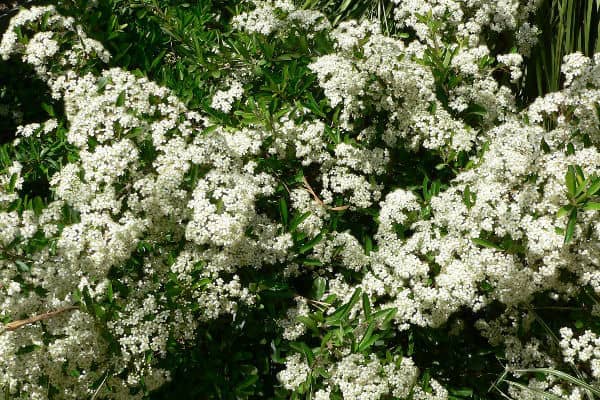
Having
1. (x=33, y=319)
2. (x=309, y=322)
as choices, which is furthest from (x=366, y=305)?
(x=33, y=319)

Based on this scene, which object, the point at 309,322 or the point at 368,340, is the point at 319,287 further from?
the point at 368,340

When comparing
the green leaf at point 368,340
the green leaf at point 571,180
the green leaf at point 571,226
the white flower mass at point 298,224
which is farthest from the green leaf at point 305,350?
the green leaf at point 571,180

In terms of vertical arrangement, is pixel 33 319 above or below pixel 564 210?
below

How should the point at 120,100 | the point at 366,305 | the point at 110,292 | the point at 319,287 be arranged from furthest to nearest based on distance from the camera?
the point at 319,287
the point at 120,100
the point at 366,305
the point at 110,292

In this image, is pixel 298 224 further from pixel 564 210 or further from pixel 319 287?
pixel 564 210

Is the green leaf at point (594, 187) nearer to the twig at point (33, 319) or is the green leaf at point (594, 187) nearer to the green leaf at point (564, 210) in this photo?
the green leaf at point (564, 210)

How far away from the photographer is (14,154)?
356 centimetres

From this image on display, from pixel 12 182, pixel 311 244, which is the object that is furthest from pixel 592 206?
pixel 12 182

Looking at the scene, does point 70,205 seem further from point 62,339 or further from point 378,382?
point 378,382

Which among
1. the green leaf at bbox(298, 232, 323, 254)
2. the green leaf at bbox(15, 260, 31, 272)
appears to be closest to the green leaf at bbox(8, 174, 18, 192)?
the green leaf at bbox(15, 260, 31, 272)

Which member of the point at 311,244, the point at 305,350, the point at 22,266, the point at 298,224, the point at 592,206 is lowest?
the point at 305,350

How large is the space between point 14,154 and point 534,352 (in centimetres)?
348

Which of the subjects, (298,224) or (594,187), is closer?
(594,187)

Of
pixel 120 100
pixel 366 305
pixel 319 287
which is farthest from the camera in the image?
pixel 319 287
